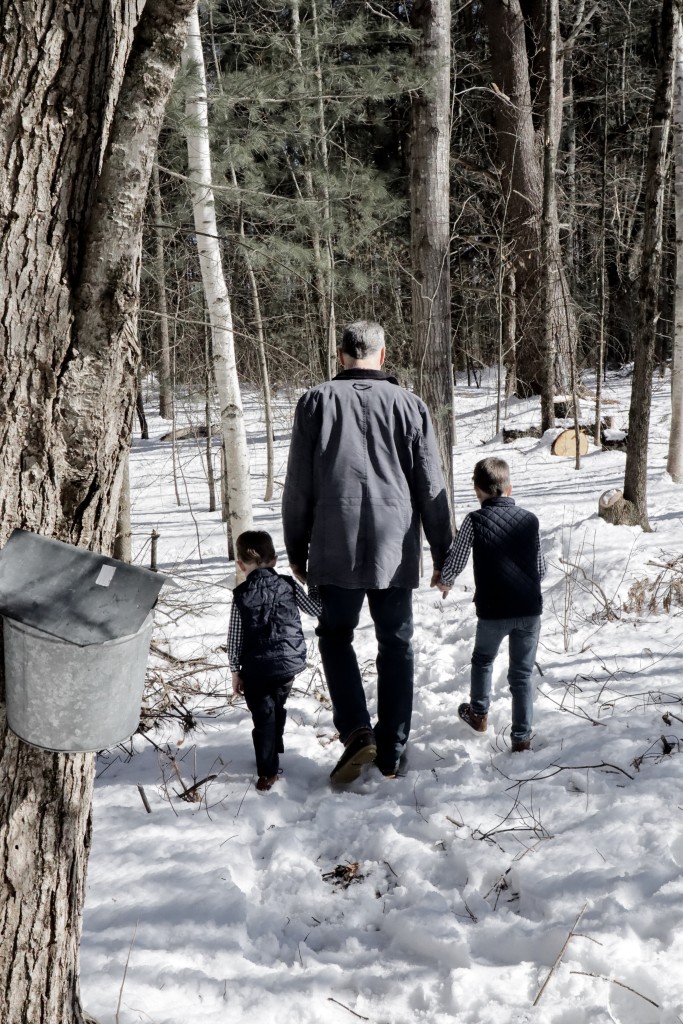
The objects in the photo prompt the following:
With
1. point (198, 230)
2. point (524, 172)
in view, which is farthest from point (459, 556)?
point (524, 172)

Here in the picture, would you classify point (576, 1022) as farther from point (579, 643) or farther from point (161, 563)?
point (161, 563)

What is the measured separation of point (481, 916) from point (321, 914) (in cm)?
54

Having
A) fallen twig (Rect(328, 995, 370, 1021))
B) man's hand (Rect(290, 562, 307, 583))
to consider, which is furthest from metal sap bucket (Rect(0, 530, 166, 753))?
man's hand (Rect(290, 562, 307, 583))

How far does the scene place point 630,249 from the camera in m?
19.7

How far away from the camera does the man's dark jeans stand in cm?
325

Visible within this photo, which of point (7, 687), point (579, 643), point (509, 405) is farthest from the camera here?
point (509, 405)

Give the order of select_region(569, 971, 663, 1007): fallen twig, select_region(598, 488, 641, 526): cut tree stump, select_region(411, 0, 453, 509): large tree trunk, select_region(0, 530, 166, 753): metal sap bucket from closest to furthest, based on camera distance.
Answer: select_region(0, 530, 166, 753): metal sap bucket → select_region(569, 971, 663, 1007): fallen twig → select_region(411, 0, 453, 509): large tree trunk → select_region(598, 488, 641, 526): cut tree stump

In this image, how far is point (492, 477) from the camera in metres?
3.45

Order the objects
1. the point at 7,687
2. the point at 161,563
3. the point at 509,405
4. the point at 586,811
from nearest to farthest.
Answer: the point at 7,687 → the point at 586,811 → the point at 161,563 → the point at 509,405

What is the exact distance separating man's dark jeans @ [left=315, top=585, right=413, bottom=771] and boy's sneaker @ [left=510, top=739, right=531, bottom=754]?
50cm

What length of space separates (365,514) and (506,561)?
0.70 metres

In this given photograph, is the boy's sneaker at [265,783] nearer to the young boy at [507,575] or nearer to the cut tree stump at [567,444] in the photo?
the young boy at [507,575]

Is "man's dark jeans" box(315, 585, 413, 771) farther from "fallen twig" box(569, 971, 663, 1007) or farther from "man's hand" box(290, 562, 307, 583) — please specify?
"fallen twig" box(569, 971, 663, 1007)

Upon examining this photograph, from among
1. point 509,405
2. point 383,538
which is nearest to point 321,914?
point 383,538
